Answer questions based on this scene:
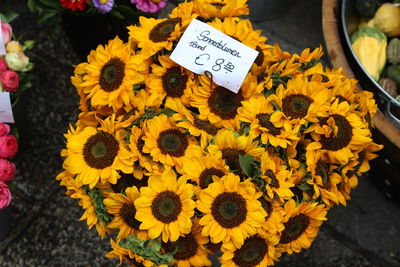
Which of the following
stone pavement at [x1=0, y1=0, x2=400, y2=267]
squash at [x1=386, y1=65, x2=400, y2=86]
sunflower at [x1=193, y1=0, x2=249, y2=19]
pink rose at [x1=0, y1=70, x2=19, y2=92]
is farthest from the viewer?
stone pavement at [x1=0, y1=0, x2=400, y2=267]

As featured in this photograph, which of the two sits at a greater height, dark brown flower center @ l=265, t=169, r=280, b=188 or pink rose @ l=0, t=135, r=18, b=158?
dark brown flower center @ l=265, t=169, r=280, b=188

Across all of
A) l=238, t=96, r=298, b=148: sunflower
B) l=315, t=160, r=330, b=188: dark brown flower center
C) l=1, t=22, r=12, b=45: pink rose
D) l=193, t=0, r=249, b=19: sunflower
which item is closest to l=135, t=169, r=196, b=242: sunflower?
l=238, t=96, r=298, b=148: sunflower

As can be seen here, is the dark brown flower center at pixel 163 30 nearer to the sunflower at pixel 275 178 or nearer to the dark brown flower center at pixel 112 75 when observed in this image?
the dark brown flower center at pixel 112 75

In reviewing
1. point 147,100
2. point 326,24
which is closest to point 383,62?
point 326,24

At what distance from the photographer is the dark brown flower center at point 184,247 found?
1.24 m

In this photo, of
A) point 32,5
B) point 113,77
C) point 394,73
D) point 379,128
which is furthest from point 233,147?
point 32,5

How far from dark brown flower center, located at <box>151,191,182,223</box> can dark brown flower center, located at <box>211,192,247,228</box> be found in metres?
0.09

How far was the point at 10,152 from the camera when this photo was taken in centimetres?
163

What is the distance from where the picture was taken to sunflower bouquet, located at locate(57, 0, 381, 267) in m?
1.17

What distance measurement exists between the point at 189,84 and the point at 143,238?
421 millimetres

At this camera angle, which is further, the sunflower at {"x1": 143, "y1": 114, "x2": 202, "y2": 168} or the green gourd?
the green gourd

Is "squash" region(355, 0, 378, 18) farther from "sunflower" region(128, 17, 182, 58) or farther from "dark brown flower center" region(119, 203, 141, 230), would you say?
"dark brown flower center" region(119, 203, 141, 230)

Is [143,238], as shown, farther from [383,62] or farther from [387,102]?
[383,62]

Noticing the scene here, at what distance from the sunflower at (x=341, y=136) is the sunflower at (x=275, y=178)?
0.33 ft
